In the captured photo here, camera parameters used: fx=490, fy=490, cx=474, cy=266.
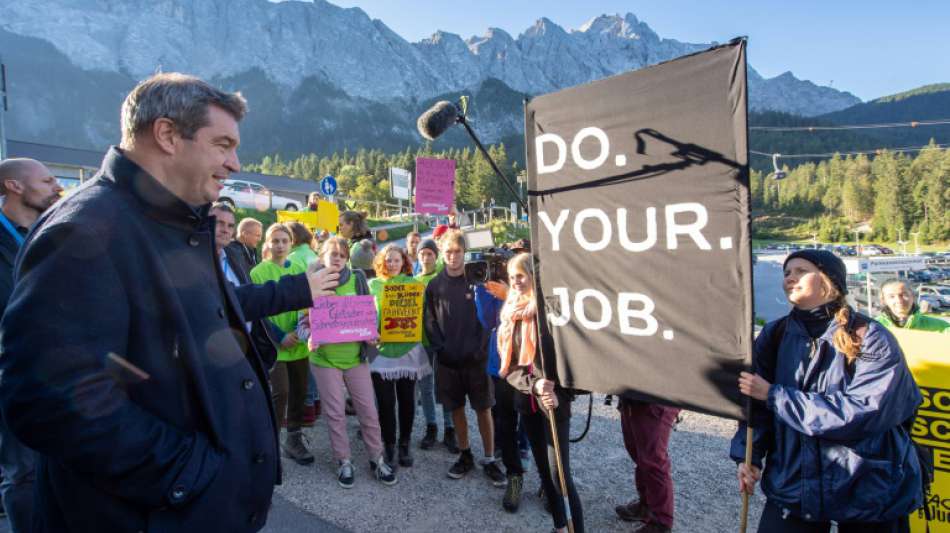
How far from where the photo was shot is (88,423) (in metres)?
1.18

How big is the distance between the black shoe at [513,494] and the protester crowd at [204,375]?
0.02 metres

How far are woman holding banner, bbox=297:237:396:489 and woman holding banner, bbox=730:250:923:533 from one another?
299cm

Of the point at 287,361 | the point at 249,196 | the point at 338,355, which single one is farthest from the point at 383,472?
the point at 249,196

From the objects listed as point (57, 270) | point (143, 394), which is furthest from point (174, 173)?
point (143, 394)

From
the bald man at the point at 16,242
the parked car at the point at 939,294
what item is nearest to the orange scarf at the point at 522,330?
the bald man at the point at 16,242

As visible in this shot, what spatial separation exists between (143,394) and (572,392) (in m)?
2.30

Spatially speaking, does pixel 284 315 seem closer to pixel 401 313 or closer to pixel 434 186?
pixel 401 313

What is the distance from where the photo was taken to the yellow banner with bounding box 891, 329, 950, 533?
9.89 ft

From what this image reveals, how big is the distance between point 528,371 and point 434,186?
5.87 meters

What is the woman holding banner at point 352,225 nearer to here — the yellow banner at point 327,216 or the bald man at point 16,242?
the yellow banner at point 327,216

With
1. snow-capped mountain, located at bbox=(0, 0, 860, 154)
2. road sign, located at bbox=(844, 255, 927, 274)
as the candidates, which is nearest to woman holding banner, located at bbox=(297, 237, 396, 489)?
road sign, located at bbox=(844, 255, 927, 274)

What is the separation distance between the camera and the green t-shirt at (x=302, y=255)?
4887 mm

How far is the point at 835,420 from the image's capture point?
2.04 metres

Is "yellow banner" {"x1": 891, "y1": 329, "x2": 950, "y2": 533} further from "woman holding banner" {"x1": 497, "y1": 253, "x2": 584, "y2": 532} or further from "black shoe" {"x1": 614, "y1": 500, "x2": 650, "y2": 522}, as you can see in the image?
"woman holding banner" {"x1": 497, "y1": 253, "x2": 584, "y2": 532}
